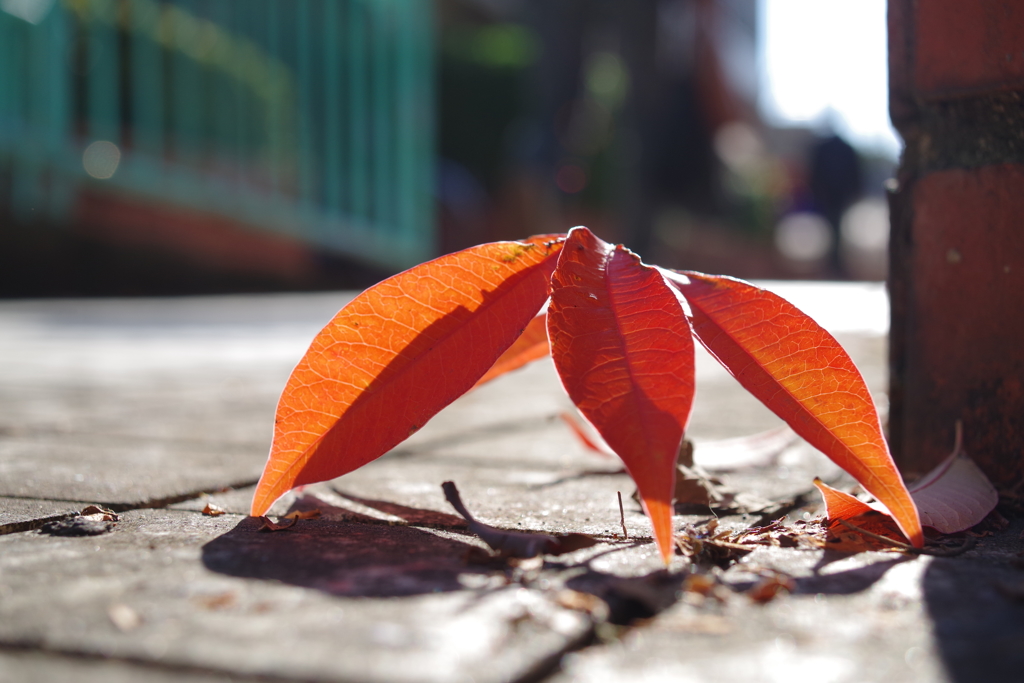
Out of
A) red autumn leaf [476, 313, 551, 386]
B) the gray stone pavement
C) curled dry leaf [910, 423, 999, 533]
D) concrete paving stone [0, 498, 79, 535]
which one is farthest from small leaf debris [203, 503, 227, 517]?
curled dry leaf [910, 423, 999, 533]

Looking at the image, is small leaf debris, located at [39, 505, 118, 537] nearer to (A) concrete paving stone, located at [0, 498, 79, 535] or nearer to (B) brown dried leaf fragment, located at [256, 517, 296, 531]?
(A) concrete paving stone, located at [0, 498, 79, 535]

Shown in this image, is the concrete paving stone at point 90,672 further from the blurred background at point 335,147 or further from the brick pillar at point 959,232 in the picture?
the blurred background at point 335,147

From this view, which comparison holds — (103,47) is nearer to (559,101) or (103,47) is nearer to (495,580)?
(559,101)

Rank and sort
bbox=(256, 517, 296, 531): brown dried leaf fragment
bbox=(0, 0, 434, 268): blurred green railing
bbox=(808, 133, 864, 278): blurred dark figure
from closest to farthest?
bbox=(256, 517, 296, 531): brown dried leaf fragment
bbox=(0, 0, 434, 268): blurred green railing
bbox=(808, 133, 864, 278): blurred dark figure

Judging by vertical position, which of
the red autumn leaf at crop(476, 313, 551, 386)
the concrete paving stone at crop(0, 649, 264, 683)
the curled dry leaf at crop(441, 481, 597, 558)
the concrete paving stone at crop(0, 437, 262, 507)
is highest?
the red autumn leaf at crop(476, 313, 551, 386)

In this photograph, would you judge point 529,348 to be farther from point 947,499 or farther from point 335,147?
point 335,147

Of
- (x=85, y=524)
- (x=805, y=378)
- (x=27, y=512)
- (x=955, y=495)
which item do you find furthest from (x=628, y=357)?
(x=27, y=512)
